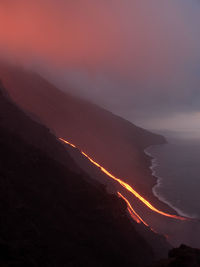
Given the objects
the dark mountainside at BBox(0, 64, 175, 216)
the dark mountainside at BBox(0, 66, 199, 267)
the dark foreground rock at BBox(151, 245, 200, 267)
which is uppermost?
the dark mountainside at BBox(0, 64, 175, 216)

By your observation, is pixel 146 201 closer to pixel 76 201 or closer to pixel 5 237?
pixel 76 201

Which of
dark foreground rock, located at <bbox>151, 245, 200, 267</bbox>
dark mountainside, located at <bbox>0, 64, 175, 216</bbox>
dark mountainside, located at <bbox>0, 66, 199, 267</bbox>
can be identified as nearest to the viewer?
→ dark foreground rock, located at <bbox>151, 245, 200, 267</bbox>

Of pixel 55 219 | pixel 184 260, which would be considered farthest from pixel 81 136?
pixel 184 260

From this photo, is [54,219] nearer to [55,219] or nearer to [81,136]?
[55,219]

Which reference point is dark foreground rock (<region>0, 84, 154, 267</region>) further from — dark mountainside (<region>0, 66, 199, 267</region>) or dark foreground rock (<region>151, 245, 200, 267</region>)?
dark foreground rock (<region>151, 245, 200, 267</region>)

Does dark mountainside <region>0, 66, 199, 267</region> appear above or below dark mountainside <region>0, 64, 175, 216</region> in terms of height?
below

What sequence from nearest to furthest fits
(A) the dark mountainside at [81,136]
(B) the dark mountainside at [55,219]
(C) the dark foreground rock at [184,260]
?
1. (C) the dark foreground rock at [184,260]
2. (B) the dark mountainside at [55,219]
3. (A) the dark mountainside at [81,136]

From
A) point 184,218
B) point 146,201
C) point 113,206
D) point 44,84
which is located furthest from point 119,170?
point 44,84

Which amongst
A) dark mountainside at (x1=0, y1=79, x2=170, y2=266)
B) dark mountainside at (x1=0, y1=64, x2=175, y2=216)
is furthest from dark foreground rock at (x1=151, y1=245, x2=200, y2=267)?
dark mountainside at (x1=0, y1=64, x2=175, y2=216)

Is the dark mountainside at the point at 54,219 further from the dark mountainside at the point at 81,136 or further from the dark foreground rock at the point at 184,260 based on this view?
the dark mountainside at the point at 81,136

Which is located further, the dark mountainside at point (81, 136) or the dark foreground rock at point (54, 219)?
the dark mountainside at point (81, 136)

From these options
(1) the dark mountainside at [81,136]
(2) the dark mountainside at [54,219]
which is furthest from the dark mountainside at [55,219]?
(1) the dark mountainside at [81,136]
